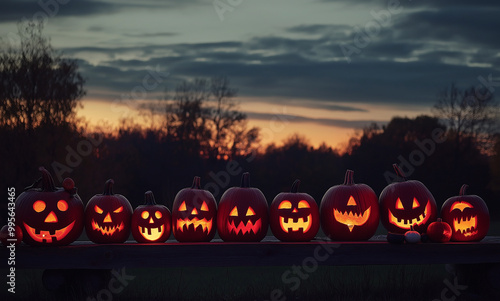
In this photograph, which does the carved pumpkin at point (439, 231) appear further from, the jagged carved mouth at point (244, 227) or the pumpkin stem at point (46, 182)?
the pumpkin stem at point (46, 182)

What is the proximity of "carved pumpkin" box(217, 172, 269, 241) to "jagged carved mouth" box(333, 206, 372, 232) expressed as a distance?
89 cm

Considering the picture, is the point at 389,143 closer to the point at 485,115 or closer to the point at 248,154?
the point at 248,154

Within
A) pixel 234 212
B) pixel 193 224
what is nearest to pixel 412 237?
pixel 234 212

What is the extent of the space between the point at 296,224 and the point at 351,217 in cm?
69

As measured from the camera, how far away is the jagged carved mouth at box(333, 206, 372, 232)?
7488 millimetres

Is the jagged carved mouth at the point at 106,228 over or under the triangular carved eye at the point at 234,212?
under

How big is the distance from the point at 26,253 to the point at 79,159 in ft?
54.5

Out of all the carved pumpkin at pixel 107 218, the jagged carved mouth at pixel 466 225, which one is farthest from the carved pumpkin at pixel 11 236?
the jagged carved mouth at pixel 466 225

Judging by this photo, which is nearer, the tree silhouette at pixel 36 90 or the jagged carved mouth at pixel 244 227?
the jagged carved mouth at pixel 244 227

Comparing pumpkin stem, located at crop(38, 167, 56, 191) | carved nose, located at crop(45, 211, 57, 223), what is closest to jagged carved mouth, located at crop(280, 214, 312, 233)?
carved nose, located at crop(45, 211, 57, 223)

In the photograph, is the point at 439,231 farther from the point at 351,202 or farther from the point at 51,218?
the point at 51,218

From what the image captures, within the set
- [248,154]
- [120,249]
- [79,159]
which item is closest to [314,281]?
[120,249]

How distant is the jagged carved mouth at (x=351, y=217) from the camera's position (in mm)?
7488

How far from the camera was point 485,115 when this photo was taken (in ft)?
102
